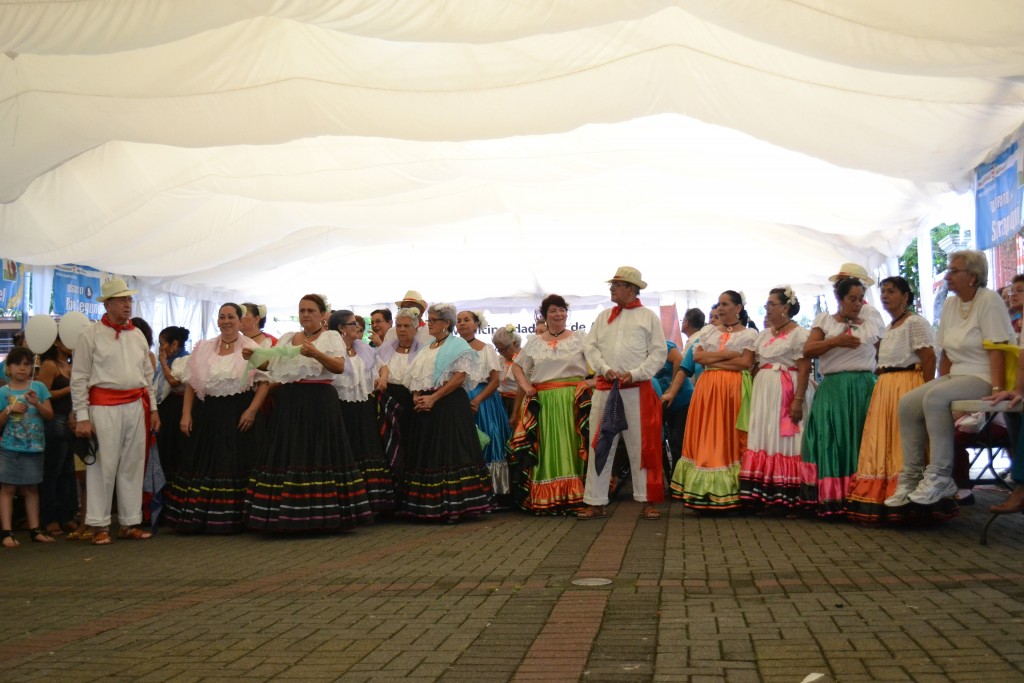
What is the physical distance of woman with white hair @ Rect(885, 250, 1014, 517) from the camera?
665 centimetres

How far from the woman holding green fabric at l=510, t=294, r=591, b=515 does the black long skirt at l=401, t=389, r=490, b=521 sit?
468 millimetres

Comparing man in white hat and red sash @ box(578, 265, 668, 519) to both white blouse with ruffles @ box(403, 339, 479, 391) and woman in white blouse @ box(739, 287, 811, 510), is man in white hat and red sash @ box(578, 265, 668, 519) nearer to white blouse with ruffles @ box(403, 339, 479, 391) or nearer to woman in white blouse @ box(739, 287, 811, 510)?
woman in white blouse @ box(739, 287, 811, 510)

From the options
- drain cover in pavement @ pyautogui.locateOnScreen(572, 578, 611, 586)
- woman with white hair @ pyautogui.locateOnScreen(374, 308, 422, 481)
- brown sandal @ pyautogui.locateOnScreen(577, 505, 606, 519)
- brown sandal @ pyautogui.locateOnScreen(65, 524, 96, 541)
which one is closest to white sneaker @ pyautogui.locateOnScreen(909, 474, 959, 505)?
drain cover in pavement @ pyautogui.locateOnScreen(572, 578, 611, 586)

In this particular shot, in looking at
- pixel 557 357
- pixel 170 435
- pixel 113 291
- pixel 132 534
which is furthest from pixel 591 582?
pixel 170 435

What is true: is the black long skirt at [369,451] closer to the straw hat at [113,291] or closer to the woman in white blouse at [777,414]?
the straw hat at [113,291]

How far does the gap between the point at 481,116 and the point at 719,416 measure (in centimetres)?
316

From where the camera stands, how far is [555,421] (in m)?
9.10

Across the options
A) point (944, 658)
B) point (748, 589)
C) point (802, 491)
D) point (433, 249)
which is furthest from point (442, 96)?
point (433, 249)

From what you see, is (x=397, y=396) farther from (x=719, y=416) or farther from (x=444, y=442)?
(x=719, y=416)

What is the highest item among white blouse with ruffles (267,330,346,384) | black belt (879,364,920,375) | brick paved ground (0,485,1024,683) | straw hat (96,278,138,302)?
straw hat (96,278,138,302)

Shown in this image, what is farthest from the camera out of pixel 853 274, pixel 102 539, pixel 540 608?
pixel 853 274

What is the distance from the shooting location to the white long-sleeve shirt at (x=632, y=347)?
8.40 metres

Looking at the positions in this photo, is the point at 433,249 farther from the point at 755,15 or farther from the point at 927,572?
the point at 927,572

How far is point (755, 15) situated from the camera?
616 centimetres
